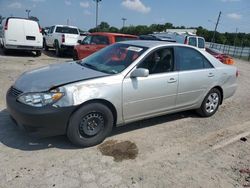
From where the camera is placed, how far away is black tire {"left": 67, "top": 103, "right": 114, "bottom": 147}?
355cm

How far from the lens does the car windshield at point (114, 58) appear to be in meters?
4.12

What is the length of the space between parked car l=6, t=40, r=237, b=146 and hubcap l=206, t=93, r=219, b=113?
7 centimetres

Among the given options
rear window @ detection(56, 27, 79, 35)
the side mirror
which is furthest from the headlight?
rear window @ detection(56, 27, 79, 35)

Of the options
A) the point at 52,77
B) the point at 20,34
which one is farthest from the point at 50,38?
the point at 52,77

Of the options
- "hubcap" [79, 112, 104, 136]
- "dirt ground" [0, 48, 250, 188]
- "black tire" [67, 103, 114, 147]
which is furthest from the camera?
"hubcap" [79, 112, 104, 136]

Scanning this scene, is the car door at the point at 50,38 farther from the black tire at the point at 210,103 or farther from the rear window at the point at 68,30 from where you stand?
the black tire at the point at 210,103

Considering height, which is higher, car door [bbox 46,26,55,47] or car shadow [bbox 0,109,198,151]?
car door [bbox 46,26,55,47]

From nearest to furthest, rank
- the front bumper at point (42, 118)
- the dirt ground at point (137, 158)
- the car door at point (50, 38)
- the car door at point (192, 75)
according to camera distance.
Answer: the dirt ground at point (137, 158)
the front bumper at point (42, 118)
the car door at point (192, 75)
the car door at point (50, 38)

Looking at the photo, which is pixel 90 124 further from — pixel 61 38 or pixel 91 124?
pixel 61 38

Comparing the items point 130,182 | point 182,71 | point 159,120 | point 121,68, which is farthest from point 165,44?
point 130,182

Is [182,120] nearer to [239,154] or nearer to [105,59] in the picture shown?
[239,154]

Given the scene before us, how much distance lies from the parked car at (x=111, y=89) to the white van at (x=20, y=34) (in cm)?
885

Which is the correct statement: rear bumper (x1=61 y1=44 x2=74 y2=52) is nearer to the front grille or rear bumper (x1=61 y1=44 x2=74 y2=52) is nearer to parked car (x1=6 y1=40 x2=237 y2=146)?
parked car (x1=6 y1=40 x2=237 y2=146)

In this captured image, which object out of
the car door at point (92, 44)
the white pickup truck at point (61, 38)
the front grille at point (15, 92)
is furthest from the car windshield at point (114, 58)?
the white pickup truck at point (61, 38)
